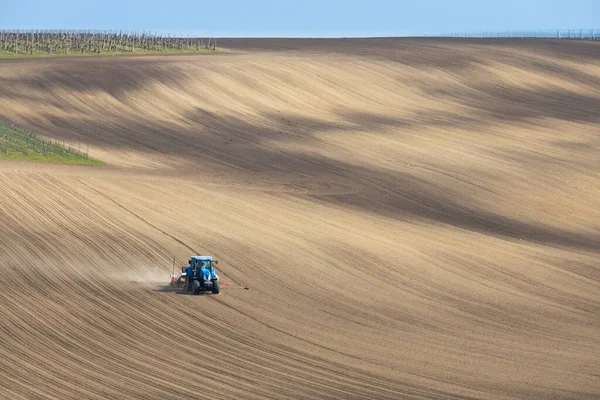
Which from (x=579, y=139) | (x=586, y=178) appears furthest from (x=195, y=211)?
(x=579, y=139)

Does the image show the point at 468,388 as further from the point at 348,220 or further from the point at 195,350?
the point at 348,220

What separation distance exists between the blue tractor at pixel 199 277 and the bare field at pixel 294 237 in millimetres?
356

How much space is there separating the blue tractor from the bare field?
1.17ft

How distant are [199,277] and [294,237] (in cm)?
664

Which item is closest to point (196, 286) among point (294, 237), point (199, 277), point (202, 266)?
point (199, 277)

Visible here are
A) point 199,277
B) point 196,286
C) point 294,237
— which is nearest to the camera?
point 196,286

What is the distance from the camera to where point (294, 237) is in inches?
1329

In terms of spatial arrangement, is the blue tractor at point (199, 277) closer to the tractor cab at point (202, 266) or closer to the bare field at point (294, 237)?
the tractor cab at point (202, 266)

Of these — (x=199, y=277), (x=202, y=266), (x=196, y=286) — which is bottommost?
(x=196, y=286)

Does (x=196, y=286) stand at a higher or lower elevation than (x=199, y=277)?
lower

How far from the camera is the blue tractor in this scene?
90.0 ft

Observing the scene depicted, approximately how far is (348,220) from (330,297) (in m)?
9.07

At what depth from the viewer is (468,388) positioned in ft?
72.3

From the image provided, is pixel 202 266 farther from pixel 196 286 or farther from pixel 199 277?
pixel 196 286
